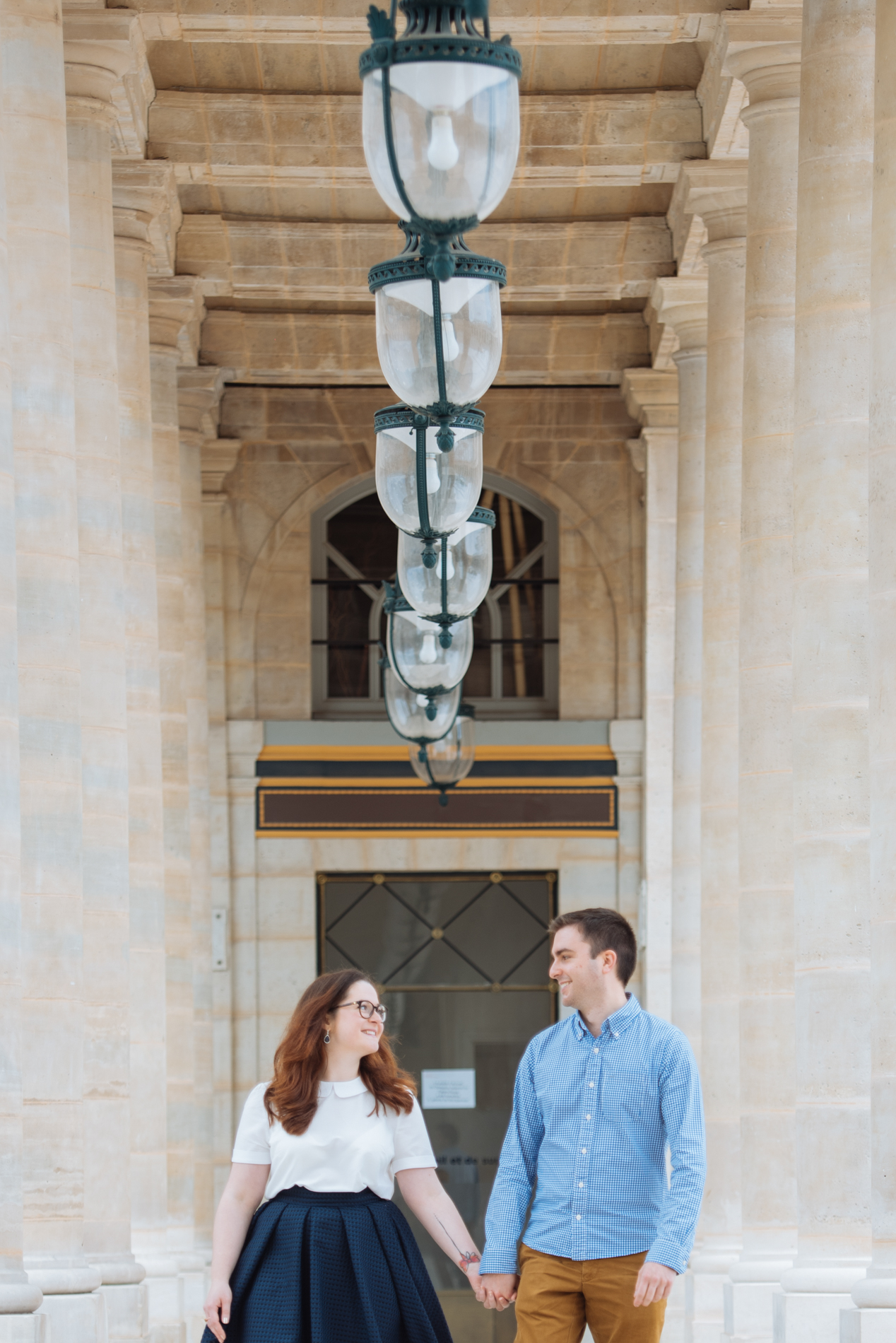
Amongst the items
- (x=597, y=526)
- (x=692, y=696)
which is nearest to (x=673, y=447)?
(x=597, y=526)

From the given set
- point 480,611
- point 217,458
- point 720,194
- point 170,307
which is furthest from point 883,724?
point 217,458

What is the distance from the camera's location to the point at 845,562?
9.09 meters

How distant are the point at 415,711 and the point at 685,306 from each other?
14.1 feet

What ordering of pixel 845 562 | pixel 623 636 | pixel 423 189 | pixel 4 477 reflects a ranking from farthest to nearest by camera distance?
pixel 623 636 < pixel 845 562 < pixel 4 477 < pixel 423 189

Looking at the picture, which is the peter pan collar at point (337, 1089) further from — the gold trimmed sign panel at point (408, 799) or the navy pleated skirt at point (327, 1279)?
the gold trimmed sign panel at point (408, 799)

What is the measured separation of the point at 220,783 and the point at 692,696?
5.93 m

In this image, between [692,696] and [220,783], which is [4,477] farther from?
[220,783]

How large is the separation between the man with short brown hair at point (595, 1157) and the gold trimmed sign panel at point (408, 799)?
1380 centimetres

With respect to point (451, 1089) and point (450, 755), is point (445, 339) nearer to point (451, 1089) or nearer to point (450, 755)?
point (450, 755)

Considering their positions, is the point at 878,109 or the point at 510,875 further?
the point at 510,875

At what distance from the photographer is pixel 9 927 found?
7.42 m

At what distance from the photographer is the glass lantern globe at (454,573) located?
9.09 m

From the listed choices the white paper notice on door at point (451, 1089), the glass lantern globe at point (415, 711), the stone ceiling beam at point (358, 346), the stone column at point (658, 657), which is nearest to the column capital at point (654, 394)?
the stone column at point (658, 657)

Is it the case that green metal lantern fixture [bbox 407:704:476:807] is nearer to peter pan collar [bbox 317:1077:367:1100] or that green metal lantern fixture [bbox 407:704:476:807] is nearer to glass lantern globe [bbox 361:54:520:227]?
peter pan collar [bbox 317:1077:367:1100]
